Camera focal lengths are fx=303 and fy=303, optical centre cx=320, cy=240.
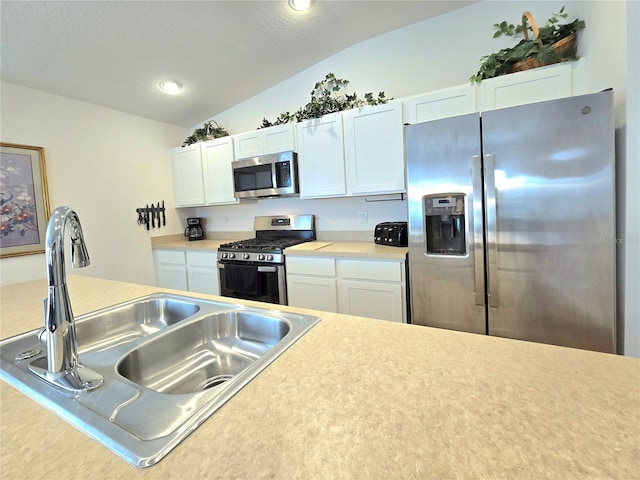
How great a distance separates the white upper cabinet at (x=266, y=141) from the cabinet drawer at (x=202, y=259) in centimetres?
107

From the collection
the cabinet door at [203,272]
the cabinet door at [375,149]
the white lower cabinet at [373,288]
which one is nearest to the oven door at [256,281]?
the cabinet door at [203,272]

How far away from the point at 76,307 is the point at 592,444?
1.64 metres

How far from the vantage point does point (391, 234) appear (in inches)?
101

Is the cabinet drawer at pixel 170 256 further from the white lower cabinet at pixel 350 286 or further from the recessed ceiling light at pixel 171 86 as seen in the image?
the recessed ceiling light at pixel 171 86

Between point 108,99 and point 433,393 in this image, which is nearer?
point 433,393

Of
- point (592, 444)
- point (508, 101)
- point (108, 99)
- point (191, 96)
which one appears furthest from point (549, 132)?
point (108, 99)

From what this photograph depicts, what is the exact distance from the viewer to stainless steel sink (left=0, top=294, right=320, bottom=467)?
532 millimetres

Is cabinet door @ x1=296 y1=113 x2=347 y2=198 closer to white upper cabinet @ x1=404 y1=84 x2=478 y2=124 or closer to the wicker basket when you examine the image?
white upper cabinet @ x1=404 y1=84 x2=478 y2=124

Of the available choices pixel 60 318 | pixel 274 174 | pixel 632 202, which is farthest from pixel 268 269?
pixel 632 202

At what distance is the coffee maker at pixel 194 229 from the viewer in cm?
390

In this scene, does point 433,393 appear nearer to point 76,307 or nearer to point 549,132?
point 76,307

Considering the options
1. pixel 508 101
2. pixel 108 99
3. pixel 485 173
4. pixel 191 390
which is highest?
pixel 108 99

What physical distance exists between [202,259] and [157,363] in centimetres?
236

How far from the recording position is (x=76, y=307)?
4.18ft
